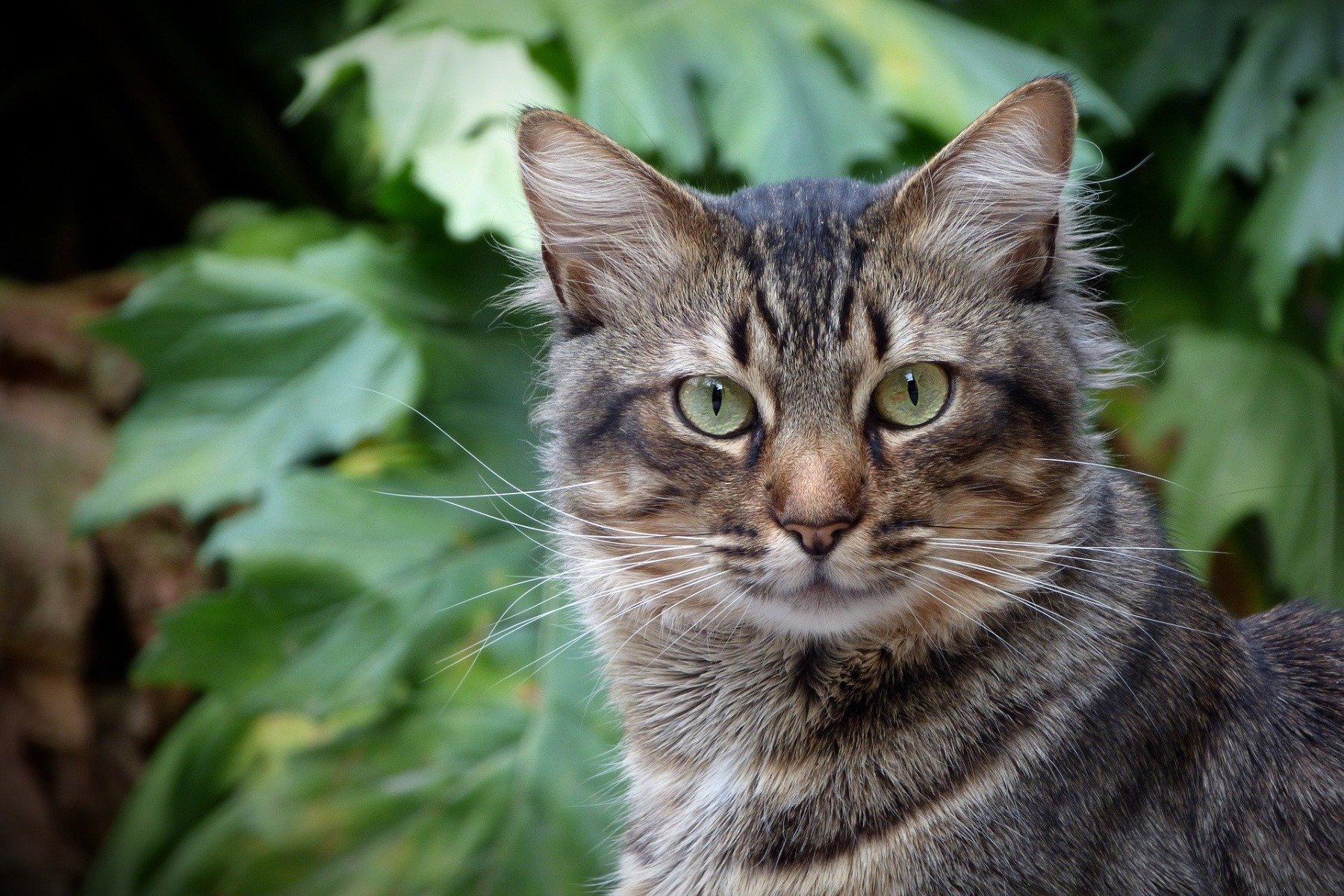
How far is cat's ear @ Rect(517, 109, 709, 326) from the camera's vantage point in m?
1.42

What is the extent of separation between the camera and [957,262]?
4.55ft

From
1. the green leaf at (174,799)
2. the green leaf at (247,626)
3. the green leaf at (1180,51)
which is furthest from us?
the green leaf at (1180,51)

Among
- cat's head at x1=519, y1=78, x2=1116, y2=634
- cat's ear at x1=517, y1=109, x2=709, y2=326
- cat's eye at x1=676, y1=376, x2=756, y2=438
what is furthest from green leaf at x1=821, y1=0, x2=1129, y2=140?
cat's eye at x1=676, y1=376, x2=756, y2=438

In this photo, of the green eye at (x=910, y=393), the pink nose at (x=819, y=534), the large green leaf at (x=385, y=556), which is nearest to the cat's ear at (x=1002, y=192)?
the green eye at (x=910, y=393)

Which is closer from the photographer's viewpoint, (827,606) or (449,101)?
(827,606)

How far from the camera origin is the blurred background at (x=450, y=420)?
220 centimetres

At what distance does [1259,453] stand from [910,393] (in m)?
1.45

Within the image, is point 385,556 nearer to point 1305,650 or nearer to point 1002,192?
point 1002,192

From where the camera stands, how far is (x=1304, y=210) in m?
2.34

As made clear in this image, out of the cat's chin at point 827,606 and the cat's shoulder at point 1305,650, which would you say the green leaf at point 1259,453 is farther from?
the cat's chin at point 827,606

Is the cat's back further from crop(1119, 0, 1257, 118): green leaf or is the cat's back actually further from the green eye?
crop(1119, 0, 1257, 118): green leaf

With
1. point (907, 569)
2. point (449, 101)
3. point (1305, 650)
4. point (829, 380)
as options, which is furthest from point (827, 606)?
point (449, 101)

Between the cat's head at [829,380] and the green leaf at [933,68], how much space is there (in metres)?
0.89

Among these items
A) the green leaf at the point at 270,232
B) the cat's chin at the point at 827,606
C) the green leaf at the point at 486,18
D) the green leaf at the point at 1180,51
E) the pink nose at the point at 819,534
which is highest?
the green leaf at the point at 486,18
